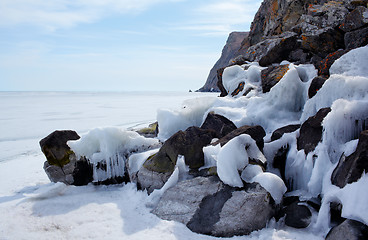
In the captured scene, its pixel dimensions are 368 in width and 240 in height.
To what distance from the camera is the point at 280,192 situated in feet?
15.7

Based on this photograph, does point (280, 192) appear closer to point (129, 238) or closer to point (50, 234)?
point (129, 238)

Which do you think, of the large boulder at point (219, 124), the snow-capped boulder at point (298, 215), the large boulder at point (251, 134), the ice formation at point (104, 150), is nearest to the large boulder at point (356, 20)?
the large boulder at point (219, 124)

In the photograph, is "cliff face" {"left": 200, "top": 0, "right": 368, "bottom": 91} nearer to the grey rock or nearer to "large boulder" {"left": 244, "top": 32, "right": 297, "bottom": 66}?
"large boulder" {"left": 244, "top": 32, "right": 297, "bottom": 66}

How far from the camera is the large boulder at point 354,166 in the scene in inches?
155

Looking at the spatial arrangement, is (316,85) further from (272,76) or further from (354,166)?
(354,166)

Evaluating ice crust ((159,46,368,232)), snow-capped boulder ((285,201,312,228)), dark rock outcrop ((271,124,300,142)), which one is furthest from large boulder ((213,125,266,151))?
snow-capped boulder ((285,201,312,228))

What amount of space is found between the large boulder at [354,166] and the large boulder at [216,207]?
1.18 m

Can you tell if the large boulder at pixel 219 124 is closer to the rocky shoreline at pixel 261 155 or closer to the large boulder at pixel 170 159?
the rocky shoreline at pixel 261 155

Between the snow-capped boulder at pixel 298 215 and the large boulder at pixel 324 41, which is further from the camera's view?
the large boulder at pixel 324 41

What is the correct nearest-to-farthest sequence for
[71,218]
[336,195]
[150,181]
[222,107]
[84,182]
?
[336,195] → [71,218] → [150,181] → [84,182] → [222,107]

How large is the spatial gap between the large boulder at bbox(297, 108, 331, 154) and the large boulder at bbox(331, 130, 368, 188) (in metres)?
0.87

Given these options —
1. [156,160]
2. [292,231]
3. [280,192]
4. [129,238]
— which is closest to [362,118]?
[280,192]

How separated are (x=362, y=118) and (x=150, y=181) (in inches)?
170

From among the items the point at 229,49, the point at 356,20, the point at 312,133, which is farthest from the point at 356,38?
the point at 229,49
